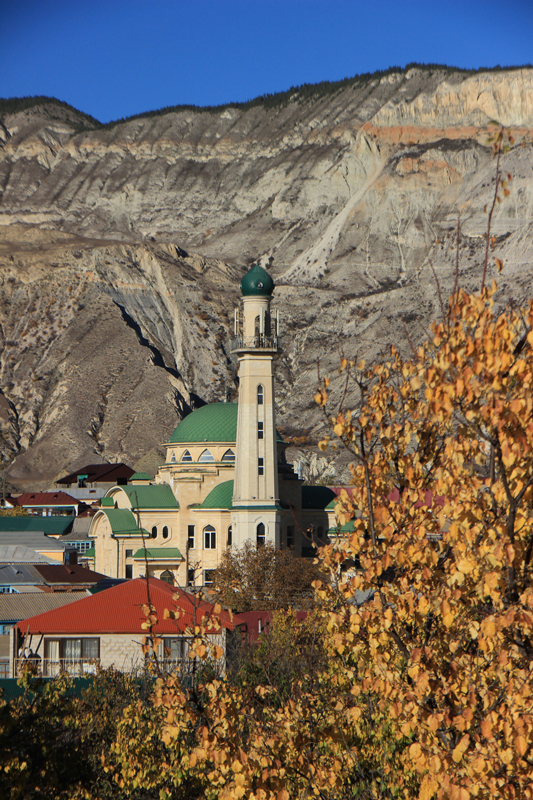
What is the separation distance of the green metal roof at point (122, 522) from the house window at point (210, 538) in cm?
478

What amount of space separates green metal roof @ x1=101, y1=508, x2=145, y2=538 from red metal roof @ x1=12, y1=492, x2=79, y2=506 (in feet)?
138

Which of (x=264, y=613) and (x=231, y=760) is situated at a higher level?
(x=264, y=613)

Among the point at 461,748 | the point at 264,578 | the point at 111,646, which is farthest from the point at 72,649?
the point at 461,748

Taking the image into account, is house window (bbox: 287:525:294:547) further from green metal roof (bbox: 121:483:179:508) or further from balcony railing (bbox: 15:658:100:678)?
balcony railing (bbox: 15:658:100:678)

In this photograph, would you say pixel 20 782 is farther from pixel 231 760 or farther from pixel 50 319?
pixel 50 319

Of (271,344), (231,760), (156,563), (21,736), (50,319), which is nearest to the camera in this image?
(231,760)

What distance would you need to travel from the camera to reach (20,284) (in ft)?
591

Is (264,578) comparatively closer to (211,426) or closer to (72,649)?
(211,426)

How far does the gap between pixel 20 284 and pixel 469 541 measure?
178 metres

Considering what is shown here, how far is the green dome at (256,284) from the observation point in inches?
2704

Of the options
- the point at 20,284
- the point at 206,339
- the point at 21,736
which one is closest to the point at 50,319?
the point at 20,284

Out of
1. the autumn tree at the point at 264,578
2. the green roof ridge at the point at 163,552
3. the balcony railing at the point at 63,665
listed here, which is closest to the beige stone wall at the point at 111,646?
the balcony railing at the point at 63,665

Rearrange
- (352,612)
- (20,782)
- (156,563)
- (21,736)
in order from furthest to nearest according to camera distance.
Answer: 1. (156,563)
2. (21,736)
3. (20,782)
4. (352,612)

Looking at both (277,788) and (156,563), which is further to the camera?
(156,563)
